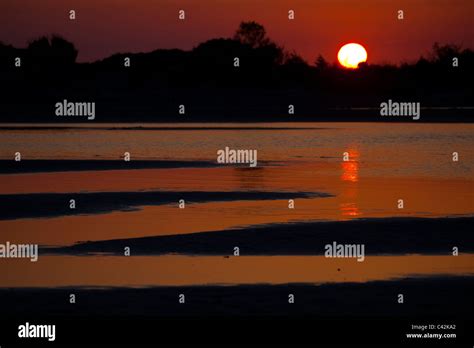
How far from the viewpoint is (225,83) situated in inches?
3056

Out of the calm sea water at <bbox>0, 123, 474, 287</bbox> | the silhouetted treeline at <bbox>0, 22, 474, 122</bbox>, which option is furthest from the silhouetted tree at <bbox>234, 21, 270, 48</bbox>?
the calm sea water at <bbox>0, 123, 474, 287</bbox>

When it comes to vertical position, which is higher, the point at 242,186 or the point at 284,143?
the point at 284,143

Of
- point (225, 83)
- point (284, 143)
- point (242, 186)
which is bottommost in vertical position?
point (242, 186)

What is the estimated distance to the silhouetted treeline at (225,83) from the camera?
205 ft

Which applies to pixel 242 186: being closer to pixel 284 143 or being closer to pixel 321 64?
pixel 284 143

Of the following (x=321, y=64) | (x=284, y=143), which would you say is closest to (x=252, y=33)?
(x=321, y=64)

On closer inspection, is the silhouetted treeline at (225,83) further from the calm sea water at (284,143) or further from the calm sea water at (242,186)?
the calm sea water at (242,186)

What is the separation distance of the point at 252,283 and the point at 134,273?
165cm

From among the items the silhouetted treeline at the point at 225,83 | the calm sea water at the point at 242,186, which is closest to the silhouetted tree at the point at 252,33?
the silhouetted treeline at the point at 225,83

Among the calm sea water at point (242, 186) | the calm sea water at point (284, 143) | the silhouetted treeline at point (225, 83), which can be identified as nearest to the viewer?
the calm sea water at point (242, 186)

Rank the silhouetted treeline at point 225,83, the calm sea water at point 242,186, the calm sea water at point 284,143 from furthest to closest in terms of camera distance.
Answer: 1. the silhouetted treeline at point 225,83
2. the calm sea water at point 284,143
3. the calm sea water at point 242,186

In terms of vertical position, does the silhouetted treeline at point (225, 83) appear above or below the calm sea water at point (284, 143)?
above

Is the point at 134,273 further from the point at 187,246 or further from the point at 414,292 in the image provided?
the point at 414,292

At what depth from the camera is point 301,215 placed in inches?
813
